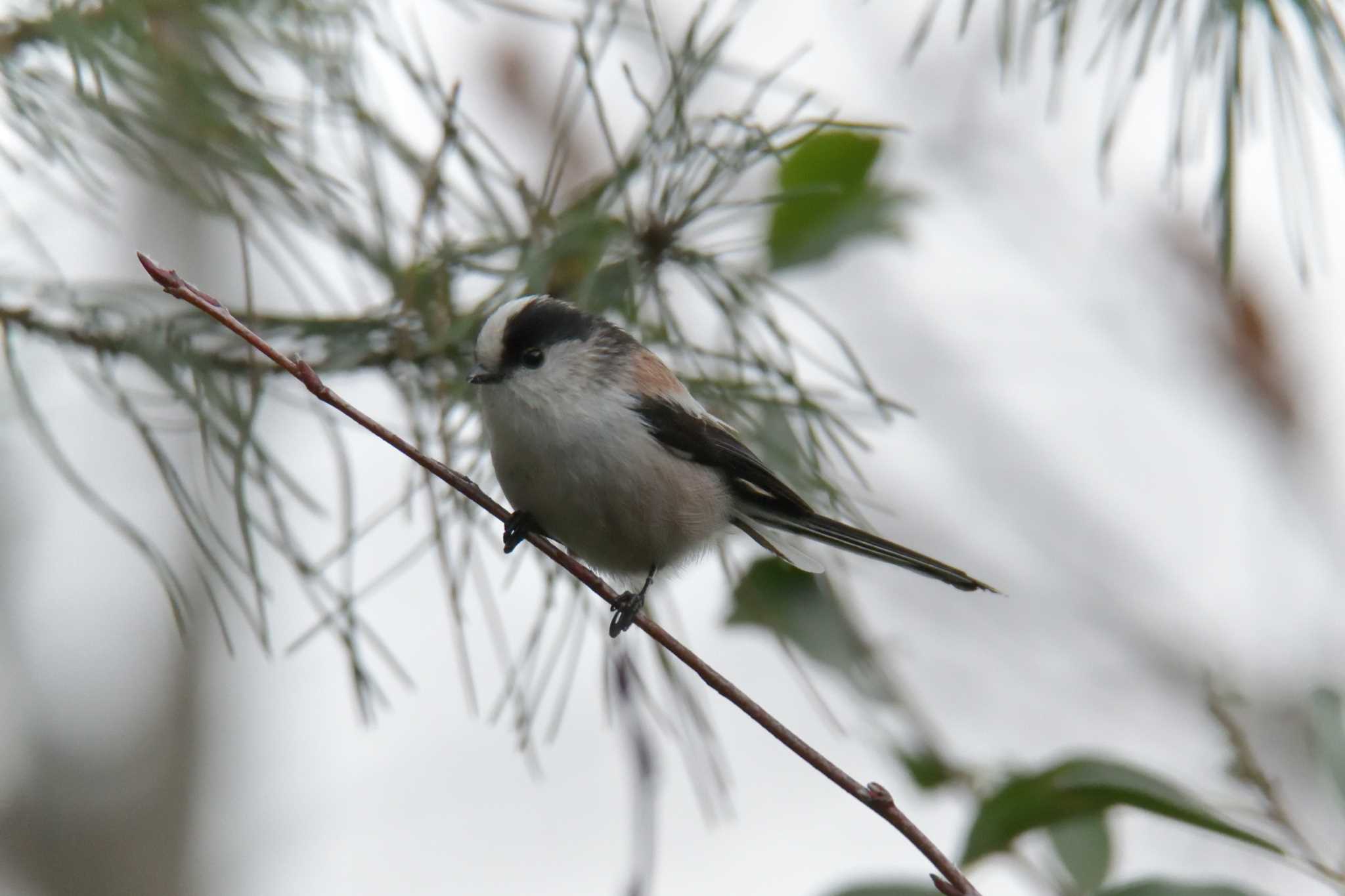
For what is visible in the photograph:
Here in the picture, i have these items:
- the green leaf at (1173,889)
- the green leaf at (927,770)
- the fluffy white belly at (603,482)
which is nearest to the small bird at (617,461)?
the fluffy white belly at (603,482)

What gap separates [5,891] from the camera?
471cm

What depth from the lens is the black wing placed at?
194 centimetres

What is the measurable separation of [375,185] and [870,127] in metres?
0.60

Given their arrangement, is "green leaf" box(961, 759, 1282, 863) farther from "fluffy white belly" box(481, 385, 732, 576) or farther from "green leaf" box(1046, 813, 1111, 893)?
"fluffy white belly" box(481, 385, 732, 576)

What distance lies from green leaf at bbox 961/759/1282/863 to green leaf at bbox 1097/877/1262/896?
0.06 meters

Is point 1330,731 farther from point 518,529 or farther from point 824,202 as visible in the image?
point 518,529

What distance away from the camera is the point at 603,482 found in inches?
73.6

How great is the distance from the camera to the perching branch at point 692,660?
98 centimetres

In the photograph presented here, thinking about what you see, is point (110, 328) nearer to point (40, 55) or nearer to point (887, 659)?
point (40, 55)

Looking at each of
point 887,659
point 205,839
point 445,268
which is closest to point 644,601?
point 887,659

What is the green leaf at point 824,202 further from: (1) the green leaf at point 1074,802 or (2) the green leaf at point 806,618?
(1) the green leaf at point 1074,802

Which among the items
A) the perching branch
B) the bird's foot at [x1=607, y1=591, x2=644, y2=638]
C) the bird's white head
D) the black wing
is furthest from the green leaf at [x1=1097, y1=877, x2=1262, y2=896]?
the bird's white head

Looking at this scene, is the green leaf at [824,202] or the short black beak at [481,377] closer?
the short black beak at [481,377]

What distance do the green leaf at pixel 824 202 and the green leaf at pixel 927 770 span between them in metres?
0.64
